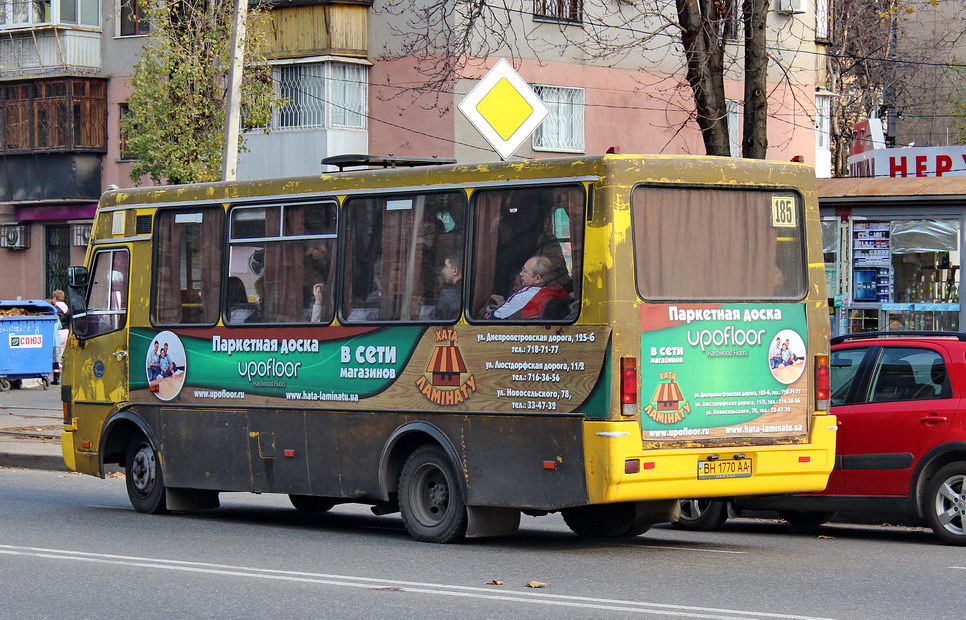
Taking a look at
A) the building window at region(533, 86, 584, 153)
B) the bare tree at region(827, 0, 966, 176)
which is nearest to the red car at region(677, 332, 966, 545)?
the building window at region(533, 86, 584, 153)

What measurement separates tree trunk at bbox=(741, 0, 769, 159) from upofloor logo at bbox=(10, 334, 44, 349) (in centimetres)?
1619

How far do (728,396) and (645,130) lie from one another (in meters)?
26.7

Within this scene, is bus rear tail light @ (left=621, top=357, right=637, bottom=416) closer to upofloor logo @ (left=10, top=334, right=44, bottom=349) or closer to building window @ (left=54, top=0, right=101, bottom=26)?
upofloor logo @ (left=10, top=334, right=44, bottom=349)

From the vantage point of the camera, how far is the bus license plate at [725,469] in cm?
1032

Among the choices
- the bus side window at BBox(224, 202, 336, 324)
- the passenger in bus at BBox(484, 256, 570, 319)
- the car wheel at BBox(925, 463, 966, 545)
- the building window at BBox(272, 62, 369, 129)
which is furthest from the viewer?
the building window at BBox(272, 62, 369, 129)

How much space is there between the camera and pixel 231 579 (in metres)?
9.39

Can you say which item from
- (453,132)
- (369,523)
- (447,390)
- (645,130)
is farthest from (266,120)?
(447,390)

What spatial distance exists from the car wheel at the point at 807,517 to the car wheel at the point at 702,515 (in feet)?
1.63

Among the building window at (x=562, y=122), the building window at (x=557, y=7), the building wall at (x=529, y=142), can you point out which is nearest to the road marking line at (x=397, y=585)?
the building wall at (x=529, y=142)

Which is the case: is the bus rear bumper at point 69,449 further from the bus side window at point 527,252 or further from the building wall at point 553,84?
the building wall at point 553,84

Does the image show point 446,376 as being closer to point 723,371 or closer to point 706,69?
point 723,371

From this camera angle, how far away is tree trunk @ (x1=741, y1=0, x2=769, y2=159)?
59.8 ft

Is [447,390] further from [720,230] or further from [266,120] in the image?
[266,120]

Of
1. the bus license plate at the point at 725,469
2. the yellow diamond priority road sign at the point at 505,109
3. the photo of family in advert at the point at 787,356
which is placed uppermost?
the yellow diamond priority road sign at the point at 505,109
